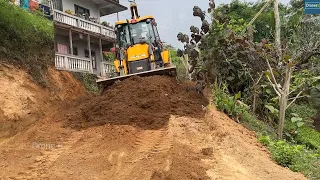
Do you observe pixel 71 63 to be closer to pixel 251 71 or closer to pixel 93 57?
pixel 93 57

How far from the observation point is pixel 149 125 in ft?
27.2

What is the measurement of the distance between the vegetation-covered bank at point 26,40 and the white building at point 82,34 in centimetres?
110

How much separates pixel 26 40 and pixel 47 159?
26.3 feet

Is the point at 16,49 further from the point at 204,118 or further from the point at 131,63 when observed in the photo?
the point at 204,118

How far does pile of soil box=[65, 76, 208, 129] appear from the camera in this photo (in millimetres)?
Result: 8562

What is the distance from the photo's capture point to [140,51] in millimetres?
13156

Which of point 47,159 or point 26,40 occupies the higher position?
point 26,40

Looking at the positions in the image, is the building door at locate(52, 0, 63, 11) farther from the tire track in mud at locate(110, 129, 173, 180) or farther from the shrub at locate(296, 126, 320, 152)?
the tire track in mud at locate(110, 129, 173, 180)

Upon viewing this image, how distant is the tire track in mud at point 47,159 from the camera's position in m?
6.47

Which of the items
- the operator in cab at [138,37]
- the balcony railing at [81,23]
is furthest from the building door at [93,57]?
the operator in cab at [138,37]

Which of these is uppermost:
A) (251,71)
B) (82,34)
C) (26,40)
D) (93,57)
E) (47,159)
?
(82,34)

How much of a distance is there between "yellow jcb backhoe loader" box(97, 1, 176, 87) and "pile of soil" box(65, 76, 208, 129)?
1.55 metres

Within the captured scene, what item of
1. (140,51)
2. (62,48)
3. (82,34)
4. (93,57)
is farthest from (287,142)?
(93,57)

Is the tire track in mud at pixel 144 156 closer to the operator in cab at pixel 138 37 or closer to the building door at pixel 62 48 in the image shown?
the operator in cab at pixel 138 37
